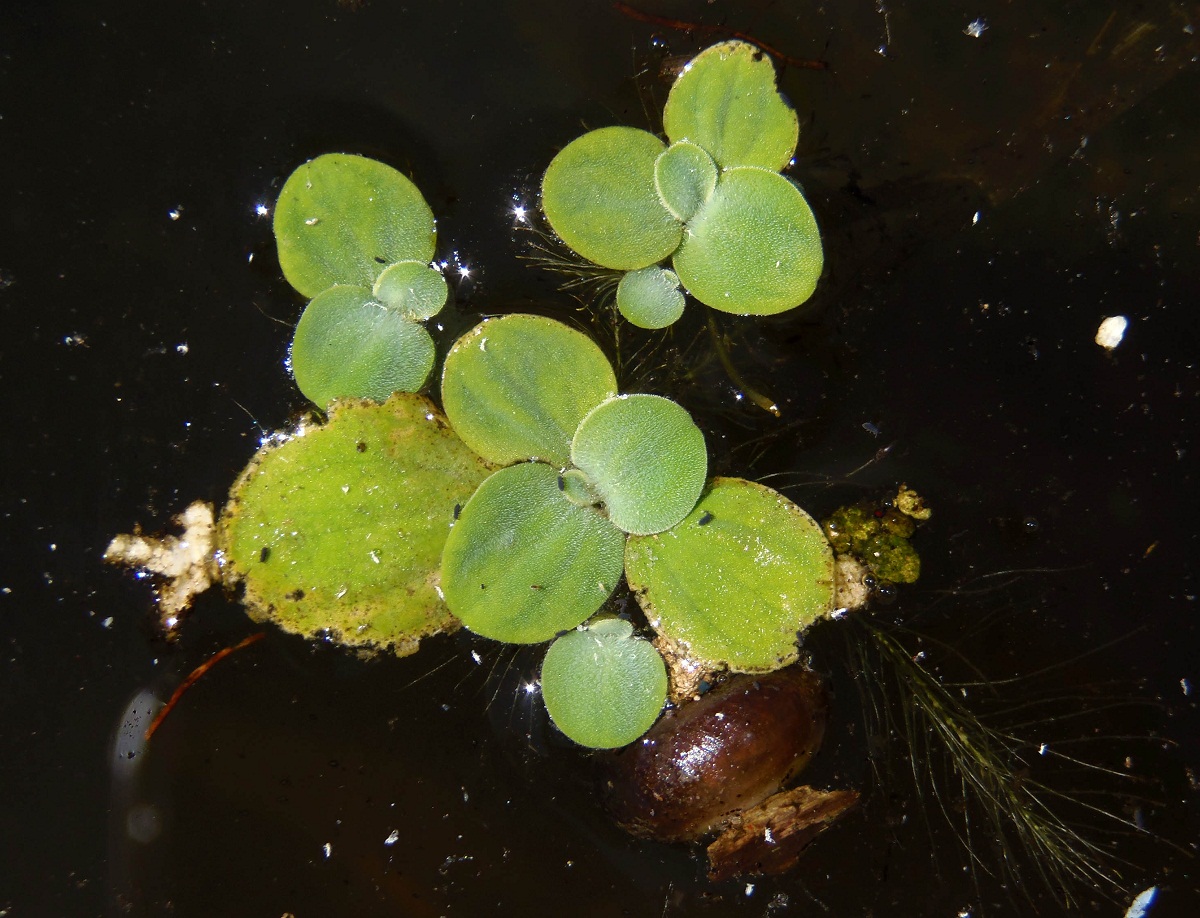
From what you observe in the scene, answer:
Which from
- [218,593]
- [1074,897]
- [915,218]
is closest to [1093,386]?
[915,218]

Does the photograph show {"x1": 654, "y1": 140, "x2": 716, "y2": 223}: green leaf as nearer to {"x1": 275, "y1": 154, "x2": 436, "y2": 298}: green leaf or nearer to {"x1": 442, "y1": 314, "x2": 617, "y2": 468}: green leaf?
{"x1": 442, "y1": 314, "x2": 617, "y2": 468}: green leaf

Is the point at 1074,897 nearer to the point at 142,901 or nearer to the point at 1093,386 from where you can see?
the point at 1093,386

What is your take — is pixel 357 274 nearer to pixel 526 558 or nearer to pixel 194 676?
pixel 526 558

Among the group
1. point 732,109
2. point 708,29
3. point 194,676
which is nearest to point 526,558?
point 194,676

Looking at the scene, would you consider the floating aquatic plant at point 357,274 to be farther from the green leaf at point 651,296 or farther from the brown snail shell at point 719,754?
the brown snail shell at point 719,754

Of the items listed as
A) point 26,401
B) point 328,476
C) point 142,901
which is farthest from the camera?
point 142,901

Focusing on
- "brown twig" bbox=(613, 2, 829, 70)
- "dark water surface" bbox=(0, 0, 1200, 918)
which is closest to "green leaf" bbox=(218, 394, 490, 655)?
"dark water surface" bbox=(0, 0, 1200, 918)
